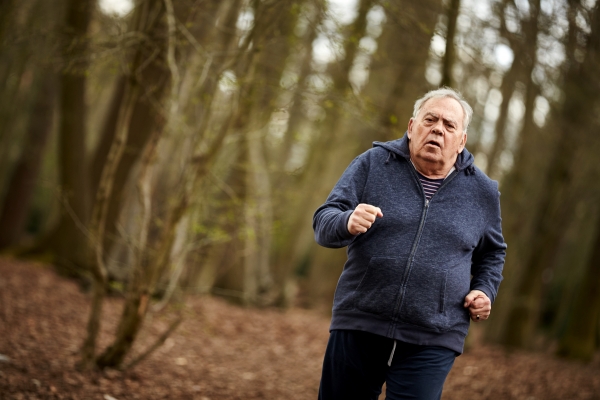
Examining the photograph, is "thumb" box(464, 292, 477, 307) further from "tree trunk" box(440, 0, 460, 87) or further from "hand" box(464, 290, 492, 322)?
"tree trunk" box(440, 0, 460, 87)

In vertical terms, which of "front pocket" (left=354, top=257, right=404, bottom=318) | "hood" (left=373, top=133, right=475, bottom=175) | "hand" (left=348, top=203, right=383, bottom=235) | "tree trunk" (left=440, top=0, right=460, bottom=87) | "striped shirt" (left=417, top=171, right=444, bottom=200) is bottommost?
"front pocket" (left=354, top=257, right=404, bottom=318)

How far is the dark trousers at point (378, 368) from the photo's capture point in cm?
281

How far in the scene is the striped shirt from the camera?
9.68 feet

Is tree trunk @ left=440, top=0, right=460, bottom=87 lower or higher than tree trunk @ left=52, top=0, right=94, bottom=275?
higher

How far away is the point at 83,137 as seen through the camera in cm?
1004

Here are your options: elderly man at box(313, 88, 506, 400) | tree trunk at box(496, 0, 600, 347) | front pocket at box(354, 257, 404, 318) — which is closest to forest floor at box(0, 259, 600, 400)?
tree trunk at box(496, 0, 600, 347)

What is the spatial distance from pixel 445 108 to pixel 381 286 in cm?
99

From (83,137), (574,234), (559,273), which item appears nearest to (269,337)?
(83,137)

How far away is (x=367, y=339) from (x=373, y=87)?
43.9 feet

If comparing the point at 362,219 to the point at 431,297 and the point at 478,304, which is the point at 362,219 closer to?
the point at 431,297

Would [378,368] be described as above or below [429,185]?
below

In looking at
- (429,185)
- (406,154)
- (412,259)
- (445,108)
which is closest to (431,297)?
(412,259)

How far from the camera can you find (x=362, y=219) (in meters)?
2.53

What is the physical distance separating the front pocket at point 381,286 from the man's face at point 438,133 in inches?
22.8
